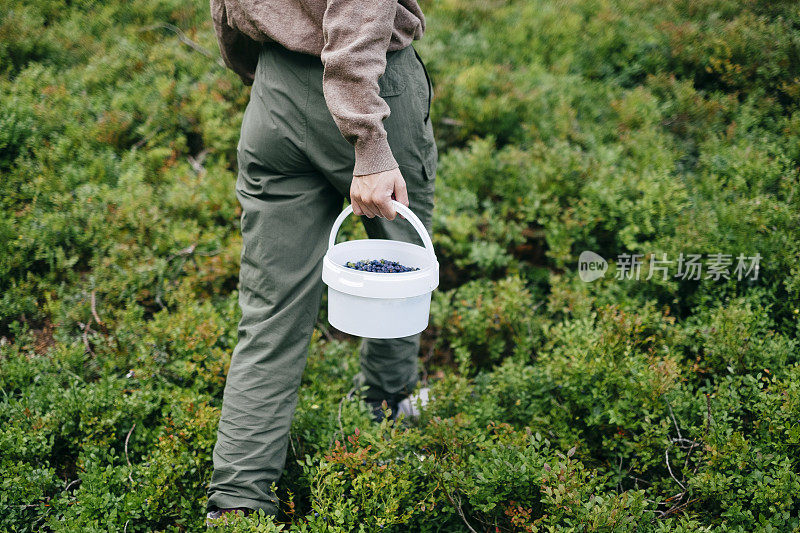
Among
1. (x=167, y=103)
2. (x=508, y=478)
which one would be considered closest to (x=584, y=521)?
(x=508, y=478)

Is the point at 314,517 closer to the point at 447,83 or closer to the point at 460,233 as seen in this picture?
the point at 460,233

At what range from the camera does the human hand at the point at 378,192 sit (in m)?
2.04

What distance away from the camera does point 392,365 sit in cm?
288

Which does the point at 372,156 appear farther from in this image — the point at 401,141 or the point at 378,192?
the point at 401,141

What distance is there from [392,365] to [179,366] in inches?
39.5

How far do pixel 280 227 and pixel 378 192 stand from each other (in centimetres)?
46

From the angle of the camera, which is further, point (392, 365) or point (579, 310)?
point (579, 310)

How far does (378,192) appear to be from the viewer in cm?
204

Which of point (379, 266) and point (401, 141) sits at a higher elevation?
point (401, 141)

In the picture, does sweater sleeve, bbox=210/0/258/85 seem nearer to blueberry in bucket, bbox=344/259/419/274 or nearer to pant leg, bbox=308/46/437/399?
pant leg, bbox=308/46/437/399

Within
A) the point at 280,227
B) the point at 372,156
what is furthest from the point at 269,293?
the point at 372,156

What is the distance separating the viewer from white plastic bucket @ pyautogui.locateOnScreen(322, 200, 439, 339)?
2027 millimetres

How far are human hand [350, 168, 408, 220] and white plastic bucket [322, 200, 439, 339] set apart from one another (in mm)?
35

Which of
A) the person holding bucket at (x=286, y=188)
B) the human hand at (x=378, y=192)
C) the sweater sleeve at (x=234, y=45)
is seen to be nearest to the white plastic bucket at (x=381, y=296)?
the human hand at (x=378, y=192)
